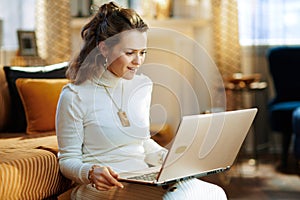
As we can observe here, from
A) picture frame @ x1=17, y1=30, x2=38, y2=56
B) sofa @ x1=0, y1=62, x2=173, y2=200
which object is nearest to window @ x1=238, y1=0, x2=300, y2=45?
sofa @ x1=0, y1=62, x2=173, y2=200

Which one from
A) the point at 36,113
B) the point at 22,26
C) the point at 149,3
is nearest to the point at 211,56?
the point at 149,3

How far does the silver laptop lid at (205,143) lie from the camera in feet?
5.34

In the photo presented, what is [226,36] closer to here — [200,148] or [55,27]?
[55,27]

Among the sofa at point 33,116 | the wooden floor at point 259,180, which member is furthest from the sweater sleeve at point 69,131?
the wooden floor at point 259,180

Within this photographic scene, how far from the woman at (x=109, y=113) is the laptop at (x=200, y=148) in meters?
0.07

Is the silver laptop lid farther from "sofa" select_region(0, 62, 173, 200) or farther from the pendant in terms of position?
"sofa" select_region(0, 62, 173, 200)

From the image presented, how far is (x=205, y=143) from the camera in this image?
176 cm

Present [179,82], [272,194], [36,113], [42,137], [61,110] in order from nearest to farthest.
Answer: [61,110] → [42,137] → [36,113] → [272,194] → [179,82]

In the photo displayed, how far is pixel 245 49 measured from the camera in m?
4.67

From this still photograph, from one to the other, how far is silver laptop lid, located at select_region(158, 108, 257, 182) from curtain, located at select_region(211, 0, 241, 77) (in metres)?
2.59

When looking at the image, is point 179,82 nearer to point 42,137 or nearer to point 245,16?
point 245,16

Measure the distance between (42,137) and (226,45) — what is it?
2.13 metres

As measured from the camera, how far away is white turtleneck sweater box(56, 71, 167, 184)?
1906mm

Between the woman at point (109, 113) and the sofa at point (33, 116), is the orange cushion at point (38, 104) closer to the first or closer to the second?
the sofa at point (33, 116)
